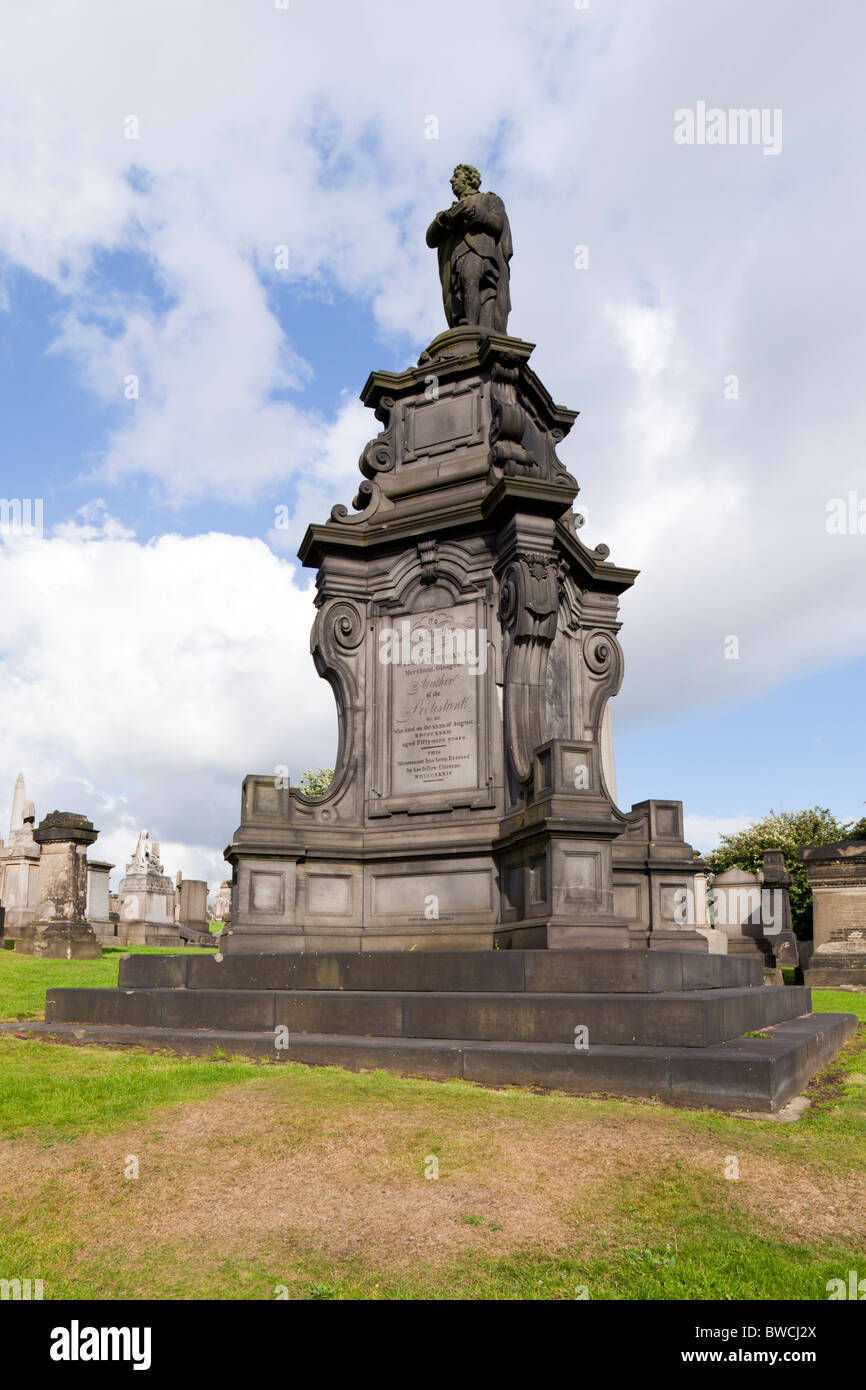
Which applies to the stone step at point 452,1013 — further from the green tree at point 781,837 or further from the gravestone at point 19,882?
the green tree at point 781,837

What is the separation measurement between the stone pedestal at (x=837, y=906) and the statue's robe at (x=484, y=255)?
15.2 metres

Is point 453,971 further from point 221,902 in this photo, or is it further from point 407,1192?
point 221,902

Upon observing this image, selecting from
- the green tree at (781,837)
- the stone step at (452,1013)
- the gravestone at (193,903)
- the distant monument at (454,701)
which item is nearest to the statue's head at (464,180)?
the distant monument at (454,701)

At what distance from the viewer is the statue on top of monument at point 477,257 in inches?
612

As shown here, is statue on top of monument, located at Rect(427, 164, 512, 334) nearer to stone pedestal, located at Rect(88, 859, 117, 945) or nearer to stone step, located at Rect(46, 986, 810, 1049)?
stone step, located at Rect(46, 986, 810, 1049)

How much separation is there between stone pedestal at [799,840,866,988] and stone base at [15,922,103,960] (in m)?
17.2

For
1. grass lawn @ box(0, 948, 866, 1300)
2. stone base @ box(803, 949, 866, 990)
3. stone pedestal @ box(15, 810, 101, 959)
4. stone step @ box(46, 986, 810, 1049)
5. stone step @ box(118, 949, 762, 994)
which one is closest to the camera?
grass lawn @ box(0, 948, 866, 1300)

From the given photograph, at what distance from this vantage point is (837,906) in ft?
77.3

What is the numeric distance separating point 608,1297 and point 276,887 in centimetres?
885

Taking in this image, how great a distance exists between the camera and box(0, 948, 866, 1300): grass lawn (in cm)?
397

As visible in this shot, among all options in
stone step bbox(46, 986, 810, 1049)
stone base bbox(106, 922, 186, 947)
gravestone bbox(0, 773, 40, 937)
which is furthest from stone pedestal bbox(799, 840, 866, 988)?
gravestone bbox(0, 773, 40, 937)

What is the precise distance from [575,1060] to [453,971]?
2498 mm

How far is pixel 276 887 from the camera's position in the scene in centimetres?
1217

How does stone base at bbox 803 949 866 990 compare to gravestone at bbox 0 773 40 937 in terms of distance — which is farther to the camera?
gravestone at bbox 0 773 40 937
